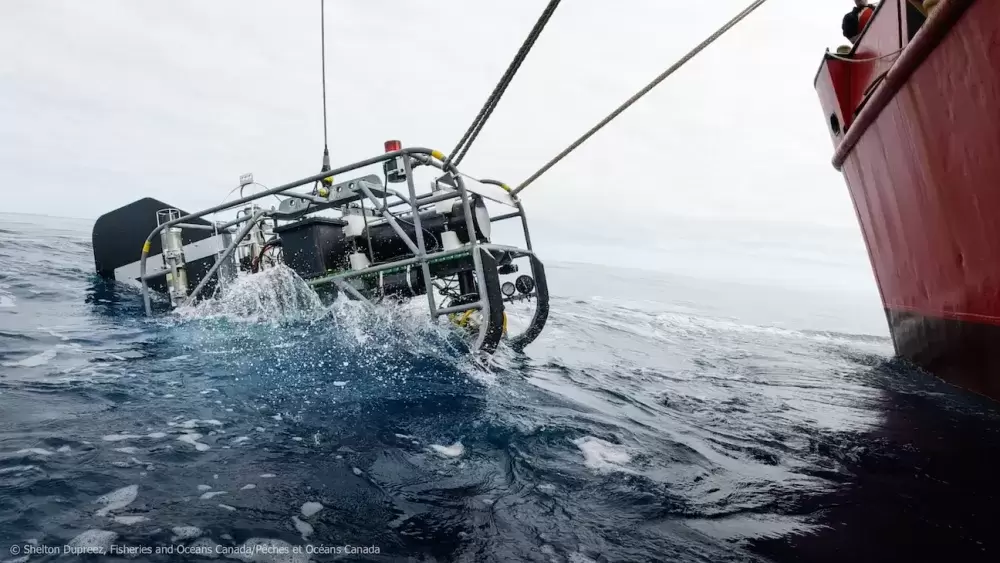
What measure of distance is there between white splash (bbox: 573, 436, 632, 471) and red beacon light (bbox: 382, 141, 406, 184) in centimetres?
339

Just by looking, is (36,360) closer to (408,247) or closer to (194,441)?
(194,441)

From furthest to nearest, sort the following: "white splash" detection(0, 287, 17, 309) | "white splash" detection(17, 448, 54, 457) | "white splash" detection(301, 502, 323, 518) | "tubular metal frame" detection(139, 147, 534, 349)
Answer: "white splash" detection(0, 287, 17, 309), "tubular metal frame" detection(139, 147, 534, 349), "white splash" detection(17, 448, 54, 457), "white splash" detection(301, 502, 323, 518)

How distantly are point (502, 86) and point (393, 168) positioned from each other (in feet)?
8.03

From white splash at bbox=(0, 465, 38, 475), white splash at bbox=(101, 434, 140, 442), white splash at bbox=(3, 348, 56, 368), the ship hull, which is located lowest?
the ship hull

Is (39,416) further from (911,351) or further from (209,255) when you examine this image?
(911,351)

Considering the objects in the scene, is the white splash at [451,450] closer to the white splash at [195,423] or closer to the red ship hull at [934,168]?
the white splash at [195,423]

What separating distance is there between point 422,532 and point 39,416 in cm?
292

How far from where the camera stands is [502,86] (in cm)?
323

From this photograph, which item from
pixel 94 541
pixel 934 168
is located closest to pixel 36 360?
pixel 94 541

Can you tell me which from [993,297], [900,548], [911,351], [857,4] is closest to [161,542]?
[900,548]

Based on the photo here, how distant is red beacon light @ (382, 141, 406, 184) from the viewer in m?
5.21

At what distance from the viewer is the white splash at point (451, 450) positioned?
302 centimetres

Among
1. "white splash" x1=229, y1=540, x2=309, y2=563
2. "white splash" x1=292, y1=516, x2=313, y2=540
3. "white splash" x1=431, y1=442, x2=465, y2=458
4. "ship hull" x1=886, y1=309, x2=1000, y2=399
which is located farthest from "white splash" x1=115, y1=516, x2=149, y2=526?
"ship hull" x1=886, y1=309, x2=1000, y2=399

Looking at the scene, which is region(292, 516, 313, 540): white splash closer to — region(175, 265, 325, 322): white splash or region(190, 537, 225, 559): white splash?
region(190, 537, 225, 559): white splash
